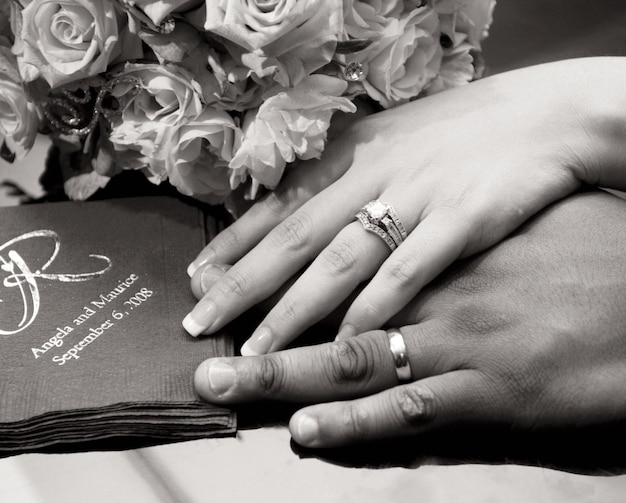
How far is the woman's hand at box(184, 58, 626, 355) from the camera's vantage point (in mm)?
689

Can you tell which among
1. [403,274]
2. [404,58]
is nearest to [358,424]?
[403,274]

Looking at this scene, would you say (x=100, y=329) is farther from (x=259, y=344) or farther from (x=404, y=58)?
(x=404, y=58)

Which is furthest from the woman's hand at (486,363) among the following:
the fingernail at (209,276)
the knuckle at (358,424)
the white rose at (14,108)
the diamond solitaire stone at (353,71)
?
the white rose at (14,108)

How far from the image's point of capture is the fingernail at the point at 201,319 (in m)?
0.69

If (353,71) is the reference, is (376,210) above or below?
below

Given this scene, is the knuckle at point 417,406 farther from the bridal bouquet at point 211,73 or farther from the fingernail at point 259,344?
the bridal bouquet at point 211,73

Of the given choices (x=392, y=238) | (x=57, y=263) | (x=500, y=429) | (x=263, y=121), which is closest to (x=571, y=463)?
(x=500, y=429)

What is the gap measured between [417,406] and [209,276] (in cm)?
Result: 26

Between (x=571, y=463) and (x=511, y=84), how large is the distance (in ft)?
1.38

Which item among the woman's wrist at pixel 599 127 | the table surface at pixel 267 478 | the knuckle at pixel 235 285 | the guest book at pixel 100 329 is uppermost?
the woman's wrist at pixel 599 127

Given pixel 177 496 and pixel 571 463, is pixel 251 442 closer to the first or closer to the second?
pixel 177 496

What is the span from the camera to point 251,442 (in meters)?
0.62

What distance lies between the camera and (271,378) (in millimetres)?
624

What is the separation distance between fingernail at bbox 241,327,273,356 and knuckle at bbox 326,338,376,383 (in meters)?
0.07
